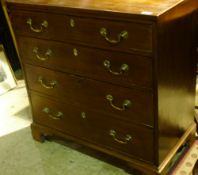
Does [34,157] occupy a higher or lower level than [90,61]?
lower

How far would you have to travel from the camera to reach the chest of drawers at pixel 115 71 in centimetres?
124

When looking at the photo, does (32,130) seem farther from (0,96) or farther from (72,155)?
(0,96)

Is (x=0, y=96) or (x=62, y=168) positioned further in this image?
(x=0, y=96)

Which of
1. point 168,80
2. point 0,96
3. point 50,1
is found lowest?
point 0,96

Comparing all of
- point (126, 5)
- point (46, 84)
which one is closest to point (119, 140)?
point (46, 84)

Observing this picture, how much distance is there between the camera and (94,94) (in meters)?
1.49

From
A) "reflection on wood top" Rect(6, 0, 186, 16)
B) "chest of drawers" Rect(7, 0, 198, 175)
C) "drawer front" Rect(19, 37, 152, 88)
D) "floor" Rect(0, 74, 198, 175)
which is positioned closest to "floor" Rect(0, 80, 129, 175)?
"floor" Rect(0, 74, 198, 175)

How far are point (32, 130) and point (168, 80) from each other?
2.95 feet

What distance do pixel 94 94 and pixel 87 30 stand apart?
0.29 metres

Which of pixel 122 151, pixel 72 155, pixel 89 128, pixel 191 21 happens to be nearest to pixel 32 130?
pixel 72 155

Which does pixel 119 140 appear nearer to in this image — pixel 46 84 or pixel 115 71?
pixel 115 71

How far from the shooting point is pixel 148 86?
1.29m

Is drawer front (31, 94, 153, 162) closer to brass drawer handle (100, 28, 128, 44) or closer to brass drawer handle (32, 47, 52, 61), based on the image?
brass drawer handle (32, 47, 52, 61)

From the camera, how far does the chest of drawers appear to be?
124cm
